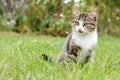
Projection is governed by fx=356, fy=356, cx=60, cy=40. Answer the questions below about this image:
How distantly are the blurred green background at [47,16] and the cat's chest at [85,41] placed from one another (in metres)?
7.78

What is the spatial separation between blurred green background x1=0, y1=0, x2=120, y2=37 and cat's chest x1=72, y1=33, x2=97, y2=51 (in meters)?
7.78

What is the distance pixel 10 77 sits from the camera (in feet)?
11.4

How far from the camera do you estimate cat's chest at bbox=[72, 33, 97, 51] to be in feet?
14.7

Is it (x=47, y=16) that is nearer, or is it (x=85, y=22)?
(x=85, y=22)

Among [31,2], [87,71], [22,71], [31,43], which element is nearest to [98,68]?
[87,71]

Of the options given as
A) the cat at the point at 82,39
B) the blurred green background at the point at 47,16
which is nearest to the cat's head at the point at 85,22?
the cat at the point at 82,39

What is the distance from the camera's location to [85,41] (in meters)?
4.49

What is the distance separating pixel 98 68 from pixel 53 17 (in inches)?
342

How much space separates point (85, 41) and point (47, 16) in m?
8.77

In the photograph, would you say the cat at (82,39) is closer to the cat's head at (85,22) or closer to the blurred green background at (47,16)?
the cat's head at (85,22)

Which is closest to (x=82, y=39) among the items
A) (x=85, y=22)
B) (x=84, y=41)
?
(x=84, y=41)

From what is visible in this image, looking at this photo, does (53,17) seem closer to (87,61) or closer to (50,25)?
(50,25)

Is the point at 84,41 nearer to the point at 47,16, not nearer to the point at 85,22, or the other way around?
the point at 85,22

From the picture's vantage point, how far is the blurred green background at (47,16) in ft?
41.2
